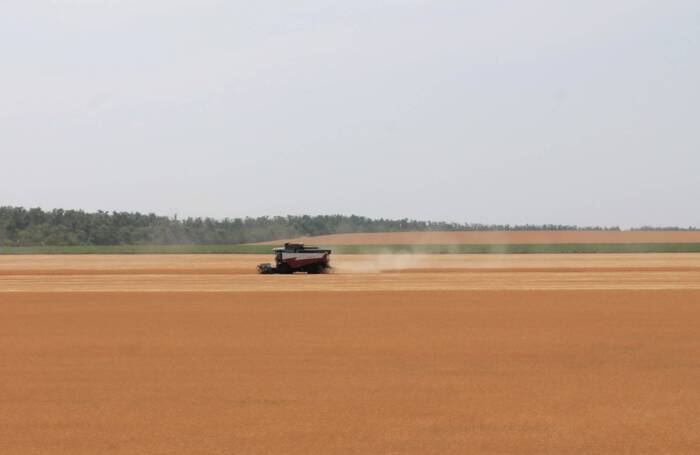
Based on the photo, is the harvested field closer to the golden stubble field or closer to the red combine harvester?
the red combine harvester

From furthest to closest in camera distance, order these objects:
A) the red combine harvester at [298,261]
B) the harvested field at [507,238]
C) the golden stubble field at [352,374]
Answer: the harvested field at [507,238], the red combine harvester at [298,261], the golden stubble field at [352,374]

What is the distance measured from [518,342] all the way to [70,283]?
30239 millimetres

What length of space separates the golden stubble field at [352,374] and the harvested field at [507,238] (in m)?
75.3

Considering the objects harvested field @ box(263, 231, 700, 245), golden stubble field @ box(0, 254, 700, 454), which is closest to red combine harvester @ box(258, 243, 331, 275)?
golden stubble field @ box(0, 254, 700, 454)

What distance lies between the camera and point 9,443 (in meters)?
11.1

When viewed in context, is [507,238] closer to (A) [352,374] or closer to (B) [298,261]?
(B) [298,261]

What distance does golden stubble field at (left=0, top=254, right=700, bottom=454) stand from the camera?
1132 centimetres

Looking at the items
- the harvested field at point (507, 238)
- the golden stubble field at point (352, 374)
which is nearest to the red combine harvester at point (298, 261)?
the golden stubble field at point (352, 374)

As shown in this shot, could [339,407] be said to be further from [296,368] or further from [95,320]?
[95,320]

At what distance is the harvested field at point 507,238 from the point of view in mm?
106312

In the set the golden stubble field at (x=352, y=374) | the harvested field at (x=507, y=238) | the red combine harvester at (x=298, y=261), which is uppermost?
the harvested field at (x=507, y=238)

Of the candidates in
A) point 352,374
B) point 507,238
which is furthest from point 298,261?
point 507,238

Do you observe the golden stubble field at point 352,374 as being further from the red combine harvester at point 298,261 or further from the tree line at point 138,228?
the tree line at point 138,228

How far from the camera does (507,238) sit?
11212 cm
